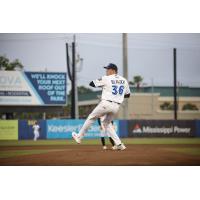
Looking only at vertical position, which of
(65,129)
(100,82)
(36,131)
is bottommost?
(36,131)

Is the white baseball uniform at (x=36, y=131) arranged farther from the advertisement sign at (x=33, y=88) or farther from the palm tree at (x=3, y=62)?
the palm tree at (x=3, y=62)

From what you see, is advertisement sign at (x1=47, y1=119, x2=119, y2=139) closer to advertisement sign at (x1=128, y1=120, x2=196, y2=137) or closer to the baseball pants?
advertisement sign at (x1=128, y1=120, x2=196, y2=137)

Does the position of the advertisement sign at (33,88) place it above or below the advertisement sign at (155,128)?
above

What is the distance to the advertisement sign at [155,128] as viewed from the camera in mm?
17578

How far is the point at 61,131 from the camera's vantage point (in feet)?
63.5

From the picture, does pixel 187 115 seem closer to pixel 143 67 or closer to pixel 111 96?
pixel 143 67

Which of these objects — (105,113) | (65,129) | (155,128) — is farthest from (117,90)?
(155,128)

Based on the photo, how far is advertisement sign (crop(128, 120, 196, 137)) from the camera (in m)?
17.6

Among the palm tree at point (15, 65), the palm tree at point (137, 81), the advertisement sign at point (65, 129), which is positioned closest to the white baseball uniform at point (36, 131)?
the advertisement sign at point (65, 129)

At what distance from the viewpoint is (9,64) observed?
38.8ft

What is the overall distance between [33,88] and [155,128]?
661 centimetres

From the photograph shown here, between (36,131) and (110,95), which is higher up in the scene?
(110,95)

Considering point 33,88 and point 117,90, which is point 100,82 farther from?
point 33,88

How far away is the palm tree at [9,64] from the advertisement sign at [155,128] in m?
6.13
